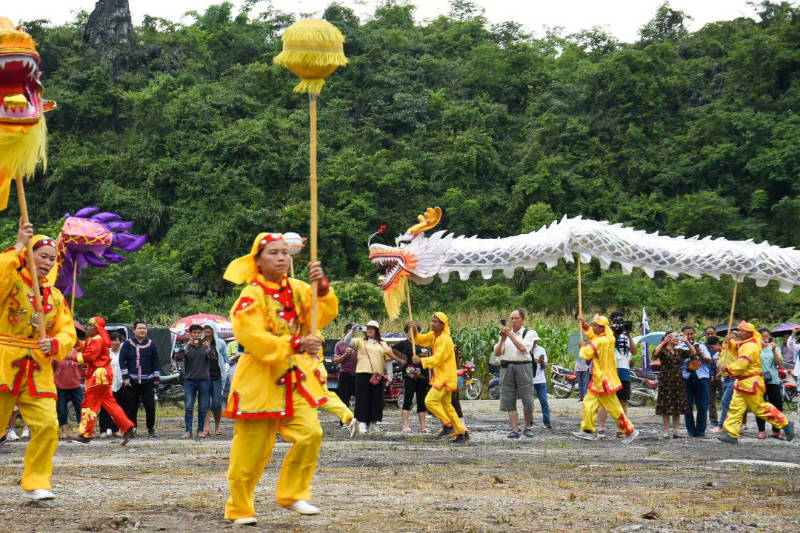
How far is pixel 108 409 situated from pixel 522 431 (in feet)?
19.0

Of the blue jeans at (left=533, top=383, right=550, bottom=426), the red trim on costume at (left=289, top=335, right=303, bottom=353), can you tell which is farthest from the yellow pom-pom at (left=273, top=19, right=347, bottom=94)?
the blue jeans at (left=533, top=383, right=550, bottom=426)

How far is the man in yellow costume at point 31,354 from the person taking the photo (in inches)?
282

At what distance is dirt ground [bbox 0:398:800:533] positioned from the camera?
6477 mm

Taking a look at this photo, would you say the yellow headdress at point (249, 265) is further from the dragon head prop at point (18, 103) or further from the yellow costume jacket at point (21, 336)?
the dragon head prop at point (18, 103)

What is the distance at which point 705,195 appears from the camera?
34844mm

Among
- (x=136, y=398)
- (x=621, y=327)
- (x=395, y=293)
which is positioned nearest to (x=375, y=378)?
(x=395, y=293)

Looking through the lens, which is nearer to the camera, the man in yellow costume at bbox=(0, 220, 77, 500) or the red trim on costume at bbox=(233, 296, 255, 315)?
the red trim on costume at bbox=(233, 296, 255, 315)

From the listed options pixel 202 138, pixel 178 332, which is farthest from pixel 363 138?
pixel 178 332

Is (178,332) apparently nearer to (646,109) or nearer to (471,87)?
(646,109)

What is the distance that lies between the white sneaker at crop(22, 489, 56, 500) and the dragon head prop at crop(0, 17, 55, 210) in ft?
7.26

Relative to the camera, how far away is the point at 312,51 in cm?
705

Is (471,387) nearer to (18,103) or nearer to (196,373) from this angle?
(196,373)

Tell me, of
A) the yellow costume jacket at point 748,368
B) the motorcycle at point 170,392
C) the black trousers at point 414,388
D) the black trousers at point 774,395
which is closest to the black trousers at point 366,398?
the black trousers at point 414,388

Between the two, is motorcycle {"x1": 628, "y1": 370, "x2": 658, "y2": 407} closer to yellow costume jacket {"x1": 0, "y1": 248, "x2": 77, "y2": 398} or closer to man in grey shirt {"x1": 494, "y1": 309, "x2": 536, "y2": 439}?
man in grey shirt {"x1": 494, "y1": 309, "x2": 536, "y2": 439}
